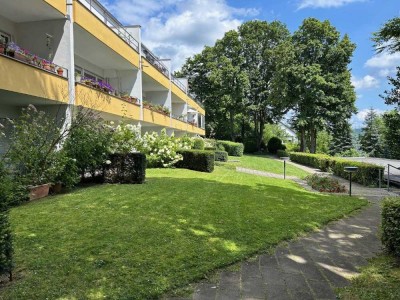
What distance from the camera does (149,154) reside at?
678 inches

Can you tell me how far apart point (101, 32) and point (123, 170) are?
6522mm

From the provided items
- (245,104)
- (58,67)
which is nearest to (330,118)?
(245,104)

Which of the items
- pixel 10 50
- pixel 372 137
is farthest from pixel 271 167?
pixel 372 137

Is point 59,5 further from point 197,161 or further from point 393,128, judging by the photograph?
point 393,128

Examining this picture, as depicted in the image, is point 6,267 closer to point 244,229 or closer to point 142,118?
point 244,229

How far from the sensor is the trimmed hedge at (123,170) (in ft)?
36.8

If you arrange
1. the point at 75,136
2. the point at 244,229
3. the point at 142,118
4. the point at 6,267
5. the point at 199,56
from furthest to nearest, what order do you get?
the point at 199,56 < the point at 142,118 < the point at 75,136 < the point at 244,229 < the point at 6,267

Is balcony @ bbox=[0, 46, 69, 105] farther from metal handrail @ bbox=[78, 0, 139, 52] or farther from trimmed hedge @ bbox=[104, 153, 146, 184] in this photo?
metal handrail @ bbox=[78, 0, 139, 52]

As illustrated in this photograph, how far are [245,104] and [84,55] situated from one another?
3161 cm

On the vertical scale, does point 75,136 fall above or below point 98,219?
above

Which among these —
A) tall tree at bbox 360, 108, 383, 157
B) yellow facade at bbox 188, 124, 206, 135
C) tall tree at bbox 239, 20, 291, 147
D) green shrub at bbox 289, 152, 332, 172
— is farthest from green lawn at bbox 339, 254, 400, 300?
tall tree at bbox 360, 108, 383, 157

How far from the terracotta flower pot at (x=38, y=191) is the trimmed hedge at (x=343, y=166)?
13641mm

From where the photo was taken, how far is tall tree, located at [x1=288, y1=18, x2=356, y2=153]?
35.8 m

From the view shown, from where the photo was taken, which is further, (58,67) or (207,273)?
(58,67)
